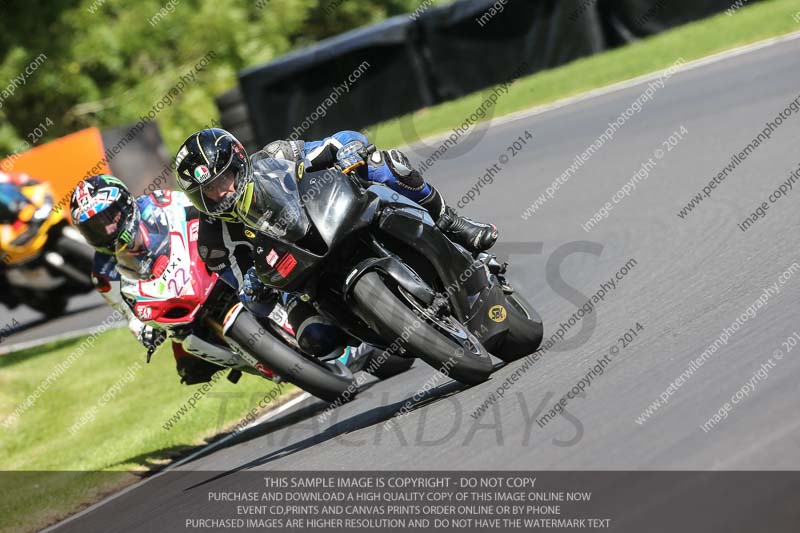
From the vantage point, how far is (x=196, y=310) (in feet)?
26.5

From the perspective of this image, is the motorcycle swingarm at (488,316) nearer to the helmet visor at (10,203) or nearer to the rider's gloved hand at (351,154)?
the rider's gloved hand at (351,154)

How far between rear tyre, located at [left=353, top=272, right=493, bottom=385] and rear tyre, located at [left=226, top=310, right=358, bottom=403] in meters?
1.38

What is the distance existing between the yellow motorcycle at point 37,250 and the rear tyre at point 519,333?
8.62 metres

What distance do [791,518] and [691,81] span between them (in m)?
12.6

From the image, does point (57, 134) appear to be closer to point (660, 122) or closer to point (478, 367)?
point (660, 122)

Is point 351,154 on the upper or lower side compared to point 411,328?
upper

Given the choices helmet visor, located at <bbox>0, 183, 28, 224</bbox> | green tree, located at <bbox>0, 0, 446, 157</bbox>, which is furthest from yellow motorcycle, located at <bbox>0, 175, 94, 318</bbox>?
green tree, located at <bbox>0, 0, 446, 157</bbox>

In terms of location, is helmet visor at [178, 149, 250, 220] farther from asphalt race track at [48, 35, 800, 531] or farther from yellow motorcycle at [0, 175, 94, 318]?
yellow motorcycle at [0, 175, 94, 318]

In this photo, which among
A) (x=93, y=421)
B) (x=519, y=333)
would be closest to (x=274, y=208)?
(x=519, y=333)

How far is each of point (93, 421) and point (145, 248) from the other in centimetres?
381

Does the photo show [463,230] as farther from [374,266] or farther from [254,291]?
[254,291]

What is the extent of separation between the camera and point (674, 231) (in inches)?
376

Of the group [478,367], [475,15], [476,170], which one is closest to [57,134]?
[475,15]

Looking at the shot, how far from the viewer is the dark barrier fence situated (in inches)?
826
